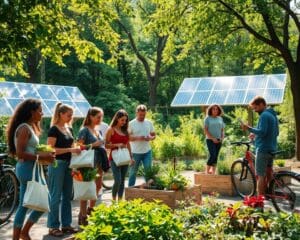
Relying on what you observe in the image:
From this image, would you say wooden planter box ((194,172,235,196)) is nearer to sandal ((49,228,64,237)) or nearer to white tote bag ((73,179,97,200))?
white tote bag ((73,179,97,200))

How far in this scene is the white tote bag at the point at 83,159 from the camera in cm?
714

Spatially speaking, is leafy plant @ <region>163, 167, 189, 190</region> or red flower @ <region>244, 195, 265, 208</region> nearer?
red flower @ <region>244, 195, 265, 208</region>

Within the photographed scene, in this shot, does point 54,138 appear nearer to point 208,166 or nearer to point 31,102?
point 31,102

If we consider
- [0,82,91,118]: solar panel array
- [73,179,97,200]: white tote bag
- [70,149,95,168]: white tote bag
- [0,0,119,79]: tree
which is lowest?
[73,179,97,200]: white tote bag

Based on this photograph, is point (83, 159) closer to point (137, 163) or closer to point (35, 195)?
point (35, 195)

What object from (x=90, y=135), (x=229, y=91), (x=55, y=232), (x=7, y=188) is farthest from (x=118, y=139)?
(x=229, y=91)

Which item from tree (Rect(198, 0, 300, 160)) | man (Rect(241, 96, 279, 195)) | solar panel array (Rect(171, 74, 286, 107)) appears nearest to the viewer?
man (Rect(241, 96, 279, 195))

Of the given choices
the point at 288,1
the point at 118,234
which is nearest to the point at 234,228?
the point at 118,234

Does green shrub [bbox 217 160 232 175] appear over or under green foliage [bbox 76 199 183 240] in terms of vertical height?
under

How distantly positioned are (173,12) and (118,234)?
45.9 ft

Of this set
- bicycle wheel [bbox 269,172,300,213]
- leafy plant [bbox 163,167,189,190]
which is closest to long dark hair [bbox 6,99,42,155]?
leafy plant [bbox 163,167,189,190]

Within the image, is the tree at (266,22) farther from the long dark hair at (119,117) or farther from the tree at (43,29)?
the long dark hair at (119,117)

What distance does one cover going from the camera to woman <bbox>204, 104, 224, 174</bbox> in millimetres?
11422

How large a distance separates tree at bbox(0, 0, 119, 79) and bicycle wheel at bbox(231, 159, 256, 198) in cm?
367
